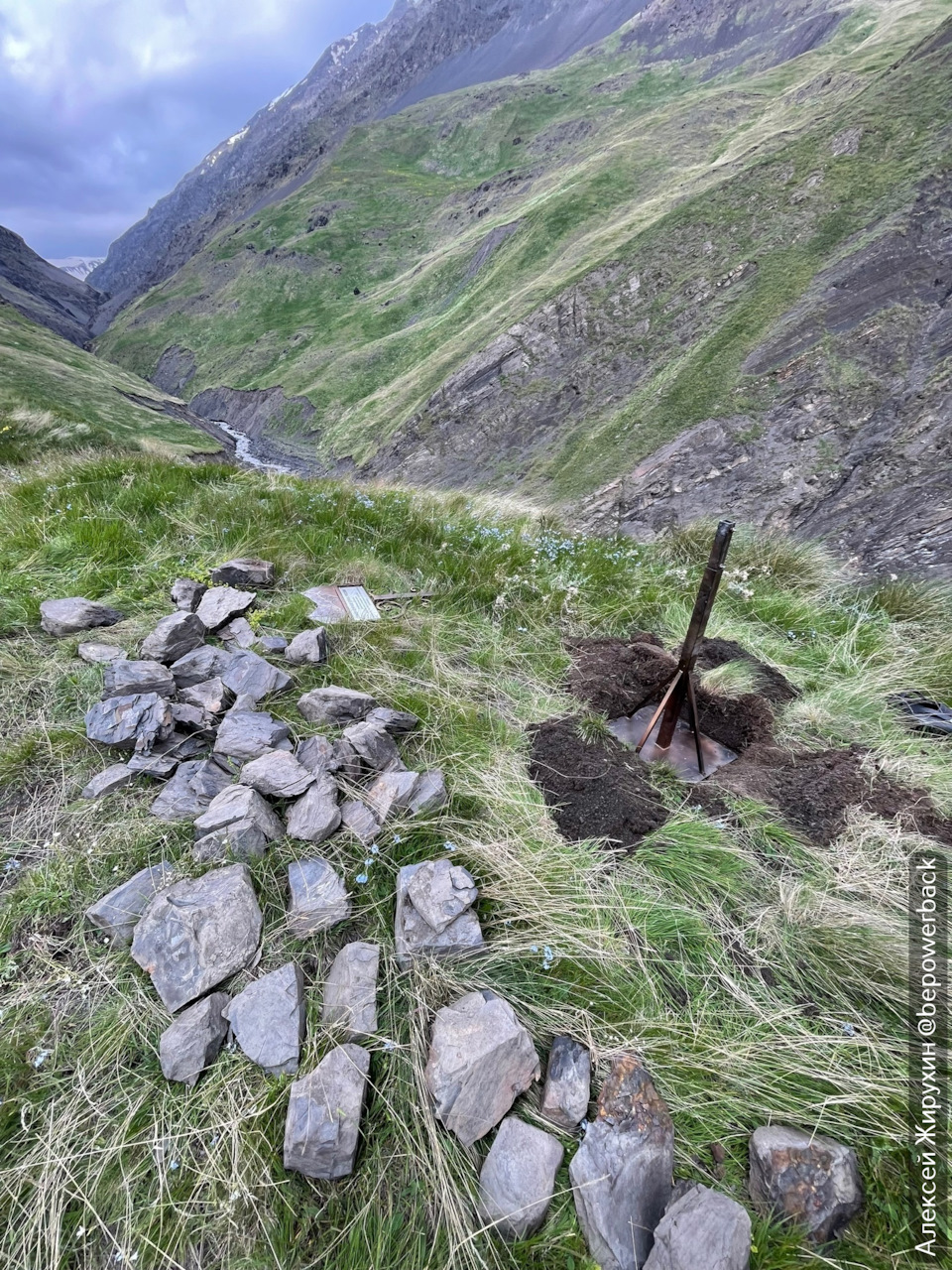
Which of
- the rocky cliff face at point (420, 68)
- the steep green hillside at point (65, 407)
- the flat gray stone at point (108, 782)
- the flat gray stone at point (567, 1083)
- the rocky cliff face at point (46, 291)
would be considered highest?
the rocky cliff face at point (420, 68)

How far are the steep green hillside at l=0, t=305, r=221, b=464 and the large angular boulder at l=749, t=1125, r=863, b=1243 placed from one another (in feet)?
43.6

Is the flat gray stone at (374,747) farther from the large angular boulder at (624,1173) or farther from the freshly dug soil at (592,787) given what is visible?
the large angular boulder at (624,1173)

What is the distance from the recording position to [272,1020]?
1889 millimetres

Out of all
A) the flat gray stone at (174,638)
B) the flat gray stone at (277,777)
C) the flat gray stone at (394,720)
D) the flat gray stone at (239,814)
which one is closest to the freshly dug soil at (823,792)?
the flat gray stone at (394,720)

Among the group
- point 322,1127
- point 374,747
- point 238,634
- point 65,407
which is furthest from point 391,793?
point 65,407

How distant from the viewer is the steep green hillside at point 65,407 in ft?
43.3

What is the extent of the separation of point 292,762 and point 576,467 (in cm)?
1659

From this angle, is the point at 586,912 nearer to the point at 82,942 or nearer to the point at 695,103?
the point at 82,942

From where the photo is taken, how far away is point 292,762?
2.63 metres

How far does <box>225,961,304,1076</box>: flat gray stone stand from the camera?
1.82 meters

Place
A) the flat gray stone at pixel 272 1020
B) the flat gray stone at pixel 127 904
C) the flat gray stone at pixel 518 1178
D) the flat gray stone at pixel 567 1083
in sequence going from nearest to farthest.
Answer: the flat gray stone at pixel 518 1178
the flat gray stone at pixel 567 1083
the flat gray stone at pixel 272 1020
the flat gray stone at pixel 127 904

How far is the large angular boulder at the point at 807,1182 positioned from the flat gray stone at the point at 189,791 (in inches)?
91.3

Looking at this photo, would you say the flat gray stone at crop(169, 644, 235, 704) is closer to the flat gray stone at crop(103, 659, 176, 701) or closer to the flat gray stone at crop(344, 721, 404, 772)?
the flat gray stone at crop(103, 659, 176, 701)

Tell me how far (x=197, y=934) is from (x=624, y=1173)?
1542 millimetres
